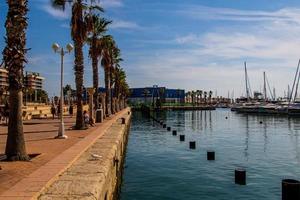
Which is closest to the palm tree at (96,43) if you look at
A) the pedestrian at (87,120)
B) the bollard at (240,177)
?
the pedestrian at (87,120)

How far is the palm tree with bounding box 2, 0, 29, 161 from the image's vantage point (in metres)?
13.9

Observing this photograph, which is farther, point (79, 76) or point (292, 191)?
point (79, 76)

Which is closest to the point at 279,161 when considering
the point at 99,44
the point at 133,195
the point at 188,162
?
the point at 188,162

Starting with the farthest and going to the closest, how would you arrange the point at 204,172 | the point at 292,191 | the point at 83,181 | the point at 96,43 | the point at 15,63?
the point at 96,43 < the point at 204,172 < the point at 15,63 < the point at 292,191 < the point at 83,181

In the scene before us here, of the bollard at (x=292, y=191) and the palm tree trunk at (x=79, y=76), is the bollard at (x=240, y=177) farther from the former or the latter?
the palm tree trunk at (x=79, y=76)

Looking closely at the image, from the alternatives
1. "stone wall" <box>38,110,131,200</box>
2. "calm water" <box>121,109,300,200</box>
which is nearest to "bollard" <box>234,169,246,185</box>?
"calm water" <box>121,109,300,200</box>

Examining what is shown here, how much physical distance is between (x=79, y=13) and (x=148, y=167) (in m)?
13.0

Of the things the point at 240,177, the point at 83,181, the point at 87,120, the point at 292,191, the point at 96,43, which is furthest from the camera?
the point at 96,43

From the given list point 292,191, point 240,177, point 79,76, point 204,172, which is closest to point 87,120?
point 79,76

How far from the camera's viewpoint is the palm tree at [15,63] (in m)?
13.9

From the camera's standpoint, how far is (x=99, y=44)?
44.1m

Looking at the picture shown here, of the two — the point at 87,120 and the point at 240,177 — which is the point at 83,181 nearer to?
the point at 240,177

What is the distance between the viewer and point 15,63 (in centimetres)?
1402

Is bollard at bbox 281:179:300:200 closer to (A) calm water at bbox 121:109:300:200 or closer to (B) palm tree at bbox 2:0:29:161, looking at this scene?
(A) calm water at bbox 121:109:300:200
